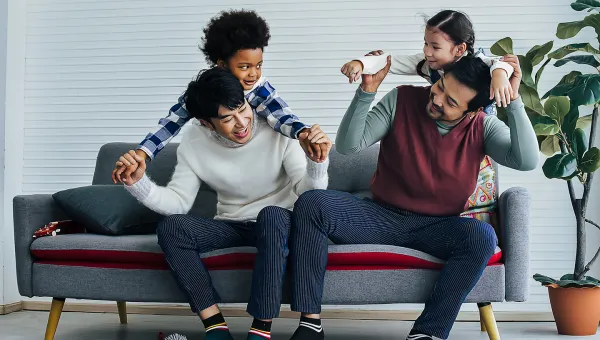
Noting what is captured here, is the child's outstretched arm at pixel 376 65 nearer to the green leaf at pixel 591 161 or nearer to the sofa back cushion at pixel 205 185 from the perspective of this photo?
the sofa back cushion at pixel 205 185

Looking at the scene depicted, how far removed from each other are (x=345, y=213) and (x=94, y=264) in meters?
0.88

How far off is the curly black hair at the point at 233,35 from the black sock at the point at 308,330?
0.92 m

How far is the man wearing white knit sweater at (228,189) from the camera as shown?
7.18ft

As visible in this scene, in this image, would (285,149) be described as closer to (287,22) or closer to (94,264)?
(94,264)


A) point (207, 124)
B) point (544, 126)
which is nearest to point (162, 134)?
point (207, 124)

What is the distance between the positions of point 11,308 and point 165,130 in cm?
159

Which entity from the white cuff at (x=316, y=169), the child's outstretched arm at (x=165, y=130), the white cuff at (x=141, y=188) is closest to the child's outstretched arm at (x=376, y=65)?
the white cuff at (x=316, y=169)

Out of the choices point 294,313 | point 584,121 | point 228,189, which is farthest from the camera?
point 294,313

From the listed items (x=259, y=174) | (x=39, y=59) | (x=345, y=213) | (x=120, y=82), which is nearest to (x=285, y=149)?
(x=259, y=174)

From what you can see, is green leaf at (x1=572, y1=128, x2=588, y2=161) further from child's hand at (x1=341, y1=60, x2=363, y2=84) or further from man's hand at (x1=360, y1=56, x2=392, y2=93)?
child's hand at (x1=341, y1=60, x2=363, y2=84)

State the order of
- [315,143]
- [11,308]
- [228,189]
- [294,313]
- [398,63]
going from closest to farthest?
1. [315,143]
2. [398,63]
3. [228,189]
4. [294,313]
5. [11,308]

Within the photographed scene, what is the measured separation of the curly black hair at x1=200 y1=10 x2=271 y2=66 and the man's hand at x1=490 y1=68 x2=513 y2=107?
813 millimetres

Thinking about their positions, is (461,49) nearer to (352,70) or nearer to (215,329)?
(352,70)

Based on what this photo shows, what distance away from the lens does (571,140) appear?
2959 millimetres
